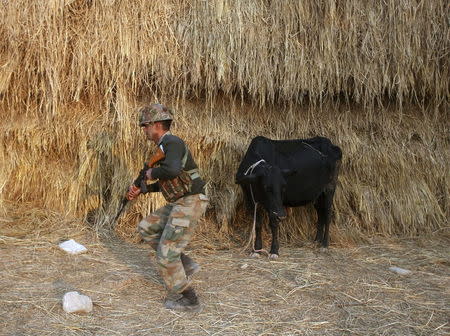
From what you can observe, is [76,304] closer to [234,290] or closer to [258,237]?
[234,290]

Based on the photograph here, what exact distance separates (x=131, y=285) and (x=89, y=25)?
2.98 metres

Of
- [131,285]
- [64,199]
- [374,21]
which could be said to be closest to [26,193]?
[64,199]

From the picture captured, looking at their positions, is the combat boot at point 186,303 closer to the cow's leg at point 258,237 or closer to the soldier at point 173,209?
the soldier at point 173,209

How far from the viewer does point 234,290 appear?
3.89m

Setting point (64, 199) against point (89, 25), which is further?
point (64, 199)

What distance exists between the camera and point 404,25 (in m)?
5.47

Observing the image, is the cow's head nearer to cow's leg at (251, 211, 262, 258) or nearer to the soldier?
cow's leg at (251, 211, 262, 258)

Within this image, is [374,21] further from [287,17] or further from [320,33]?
[287,17]

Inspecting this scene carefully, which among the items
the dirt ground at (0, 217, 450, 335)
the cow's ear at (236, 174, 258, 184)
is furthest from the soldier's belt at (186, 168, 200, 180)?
the cow's ear at (236, 174, 258, 184)

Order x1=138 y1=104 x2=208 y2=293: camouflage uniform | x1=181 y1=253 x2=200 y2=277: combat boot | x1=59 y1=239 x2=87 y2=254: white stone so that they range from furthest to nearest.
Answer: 1. x1=59 y1=239 x2=87 y2=254: white stone
2. x1=181 y1=253 x2=200 y2=277: combat boot
3. x1=138 y1=104 x2=208 y2=293: camouflage uniform

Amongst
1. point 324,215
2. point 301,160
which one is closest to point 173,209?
point 301,160

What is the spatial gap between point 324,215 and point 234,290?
206 cm

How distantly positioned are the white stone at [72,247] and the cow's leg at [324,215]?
256 cm

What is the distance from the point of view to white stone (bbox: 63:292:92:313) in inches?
128
